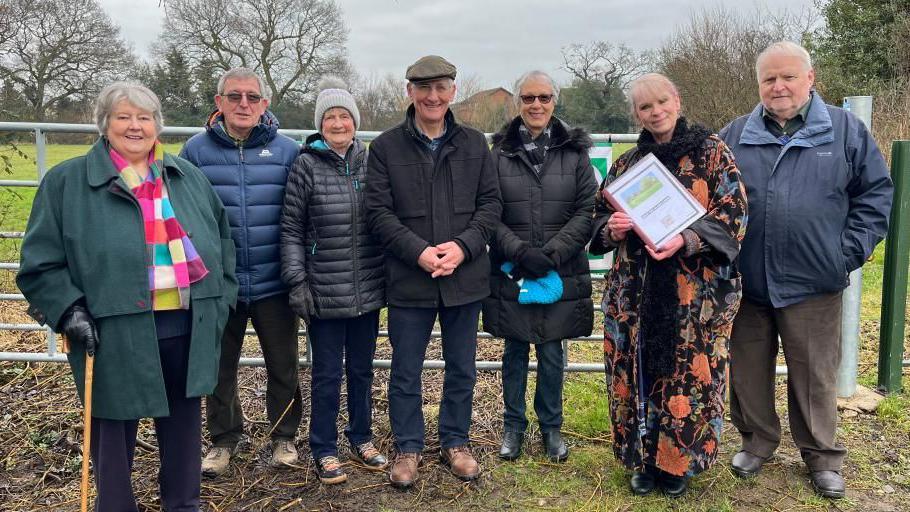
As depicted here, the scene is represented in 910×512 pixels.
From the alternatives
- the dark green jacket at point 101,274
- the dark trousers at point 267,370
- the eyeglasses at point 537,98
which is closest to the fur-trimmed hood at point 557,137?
the eyeglasses at point 537,98

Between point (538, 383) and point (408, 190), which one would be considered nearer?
point (408, 190)

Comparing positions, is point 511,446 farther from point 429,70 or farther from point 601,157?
point 429,70

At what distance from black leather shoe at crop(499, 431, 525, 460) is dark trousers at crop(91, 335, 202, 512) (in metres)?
1.62

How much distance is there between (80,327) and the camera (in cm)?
256

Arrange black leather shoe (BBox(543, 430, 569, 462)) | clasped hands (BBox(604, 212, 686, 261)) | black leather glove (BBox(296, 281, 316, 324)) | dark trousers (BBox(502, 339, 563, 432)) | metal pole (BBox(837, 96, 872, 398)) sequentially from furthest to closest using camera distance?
metal pole (BBox(837, 96, 872, 398))
black leather shoe (BBox(543, 430, 569, 462))
dark trousers (BBox(502, 339, 563, 432))
black leather glove (BBox(296, 281, 316, 324))
clasped hands (BBox(604, 212, 686, 261))

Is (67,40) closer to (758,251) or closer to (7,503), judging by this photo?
(7,503)

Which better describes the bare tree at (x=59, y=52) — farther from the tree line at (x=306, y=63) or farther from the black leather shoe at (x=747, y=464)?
the black leather shoe at (x=747, y=464)

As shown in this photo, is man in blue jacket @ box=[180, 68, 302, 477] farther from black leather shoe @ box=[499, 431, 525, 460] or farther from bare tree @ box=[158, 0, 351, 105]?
bare tree @ box=[158, 0, 351, 105]

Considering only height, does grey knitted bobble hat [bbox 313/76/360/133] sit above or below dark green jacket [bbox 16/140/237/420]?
above

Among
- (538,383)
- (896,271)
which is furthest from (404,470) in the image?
(896,271)

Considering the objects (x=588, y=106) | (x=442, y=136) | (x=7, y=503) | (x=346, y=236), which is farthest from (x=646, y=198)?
(x=588, y=106)

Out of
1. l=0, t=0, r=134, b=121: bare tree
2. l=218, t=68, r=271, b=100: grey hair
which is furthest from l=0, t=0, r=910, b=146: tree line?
l=218, t=68, r=271, b=100: grey hair

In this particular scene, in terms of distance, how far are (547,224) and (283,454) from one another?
1893 mm

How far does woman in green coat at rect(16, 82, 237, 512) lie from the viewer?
2.60m
